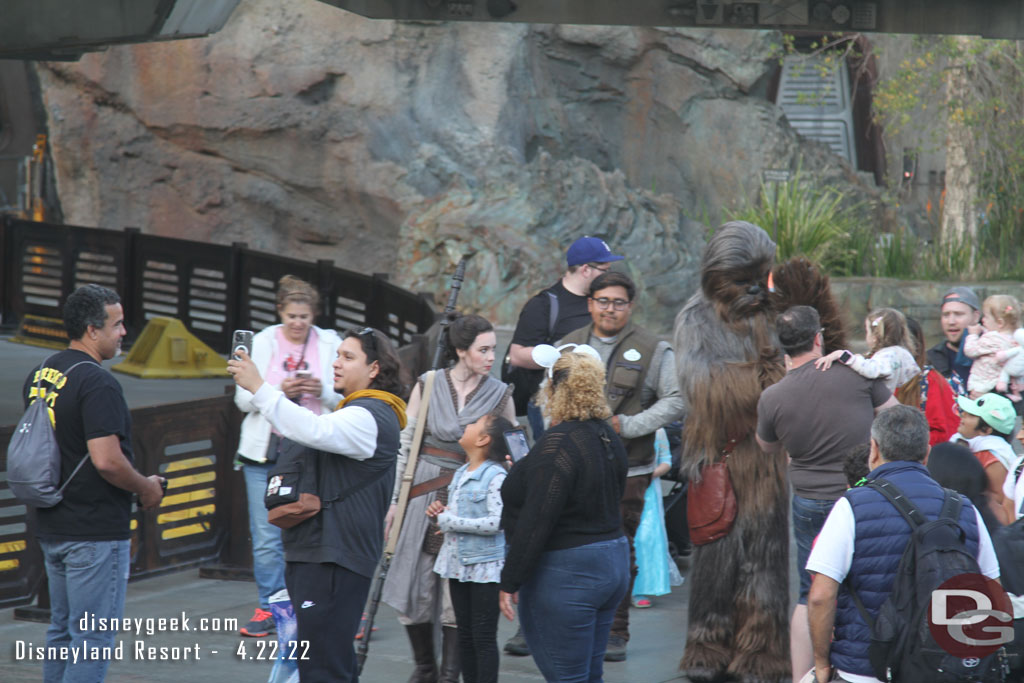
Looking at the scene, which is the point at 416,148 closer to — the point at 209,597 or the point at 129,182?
the point at 129,182

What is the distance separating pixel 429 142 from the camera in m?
18.0

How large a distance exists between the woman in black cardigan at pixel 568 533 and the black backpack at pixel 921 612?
113 centimetres

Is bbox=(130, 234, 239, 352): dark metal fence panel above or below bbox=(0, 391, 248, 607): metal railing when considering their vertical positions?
above

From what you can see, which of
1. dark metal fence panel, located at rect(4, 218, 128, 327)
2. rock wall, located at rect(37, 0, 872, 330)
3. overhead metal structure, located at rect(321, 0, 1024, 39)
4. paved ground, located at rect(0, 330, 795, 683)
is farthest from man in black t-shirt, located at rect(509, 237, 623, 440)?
dark metal fence panel, located at rect(4, 218, 128, 327)

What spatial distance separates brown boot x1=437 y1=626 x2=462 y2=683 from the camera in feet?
19.1

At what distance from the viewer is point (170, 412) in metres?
8.13

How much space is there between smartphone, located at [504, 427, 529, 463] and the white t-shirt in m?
1.65

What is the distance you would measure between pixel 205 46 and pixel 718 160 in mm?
8192

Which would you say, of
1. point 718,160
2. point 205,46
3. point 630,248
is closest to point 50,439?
point 630,248

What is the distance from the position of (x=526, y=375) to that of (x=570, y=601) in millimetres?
2617

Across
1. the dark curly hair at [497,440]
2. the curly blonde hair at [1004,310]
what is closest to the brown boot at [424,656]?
the dark curly hair at [497,440]

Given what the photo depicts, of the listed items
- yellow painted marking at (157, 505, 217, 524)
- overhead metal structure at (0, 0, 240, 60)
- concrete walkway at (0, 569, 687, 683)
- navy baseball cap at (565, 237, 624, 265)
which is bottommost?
concrete walkway at (0, 569, 687, 683)

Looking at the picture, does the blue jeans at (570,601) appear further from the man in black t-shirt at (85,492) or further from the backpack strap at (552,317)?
the backpack strap at (552,317)

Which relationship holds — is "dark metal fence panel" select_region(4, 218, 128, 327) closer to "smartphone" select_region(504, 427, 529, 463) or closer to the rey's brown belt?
the rey's brown belt
